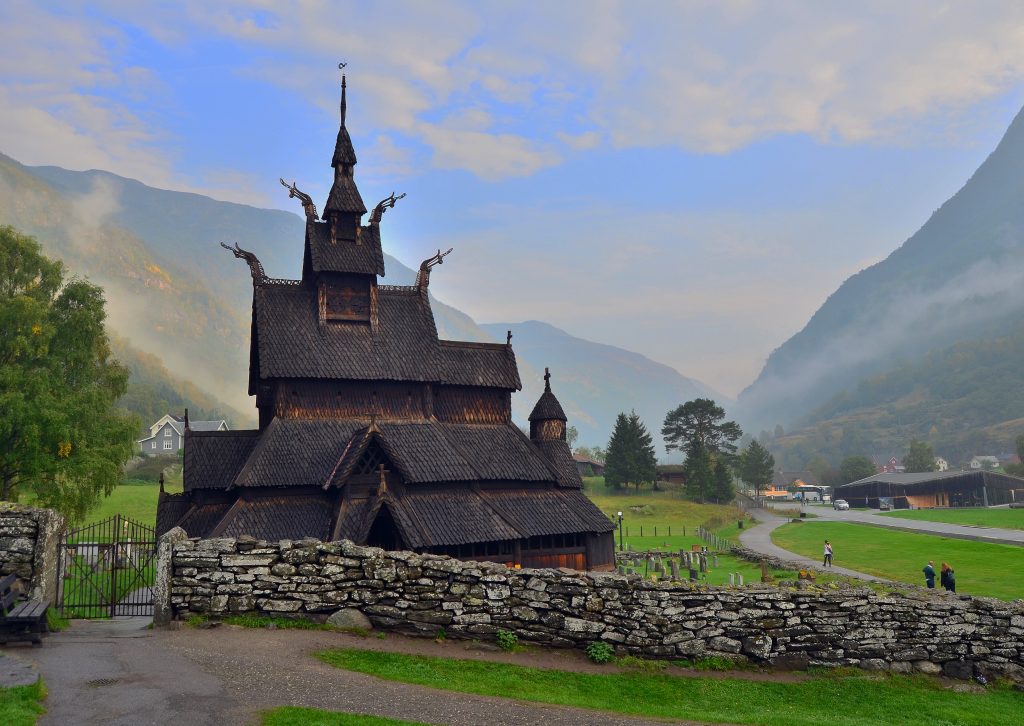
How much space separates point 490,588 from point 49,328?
104 ft

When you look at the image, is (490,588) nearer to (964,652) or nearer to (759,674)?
(759,674)

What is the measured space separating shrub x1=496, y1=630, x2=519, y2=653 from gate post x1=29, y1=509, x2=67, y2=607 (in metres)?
9.08

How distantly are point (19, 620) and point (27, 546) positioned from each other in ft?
7.38

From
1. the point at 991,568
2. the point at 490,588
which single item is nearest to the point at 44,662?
the point at 490,588

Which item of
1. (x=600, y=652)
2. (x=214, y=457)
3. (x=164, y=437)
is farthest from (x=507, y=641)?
(x=164, y=437)

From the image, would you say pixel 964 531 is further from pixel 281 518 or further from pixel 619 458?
pixel 281 518

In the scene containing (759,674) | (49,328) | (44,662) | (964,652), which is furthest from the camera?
(49,328)

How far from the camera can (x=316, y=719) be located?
10.8 meters

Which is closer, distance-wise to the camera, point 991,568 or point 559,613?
point 559,613

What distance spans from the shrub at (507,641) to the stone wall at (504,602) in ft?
0.45

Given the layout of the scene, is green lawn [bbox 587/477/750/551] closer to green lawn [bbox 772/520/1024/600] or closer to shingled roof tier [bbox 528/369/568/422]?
green lawn [bbox 772/520/1024/600]

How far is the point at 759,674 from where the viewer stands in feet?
49.6

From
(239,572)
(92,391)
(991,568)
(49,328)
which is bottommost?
(991,568)

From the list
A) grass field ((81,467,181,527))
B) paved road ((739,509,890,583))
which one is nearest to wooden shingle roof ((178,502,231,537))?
grass field ((81,467,181,527))
